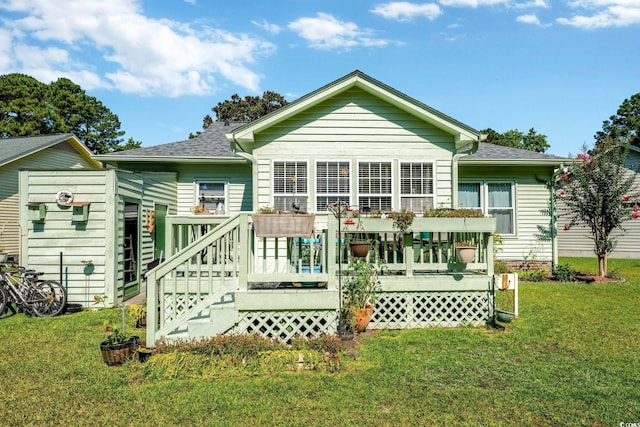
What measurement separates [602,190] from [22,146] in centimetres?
2005

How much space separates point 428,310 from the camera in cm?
612

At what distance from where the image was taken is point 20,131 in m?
28.9

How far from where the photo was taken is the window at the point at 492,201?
466 inches

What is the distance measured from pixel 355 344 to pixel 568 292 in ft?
21.2

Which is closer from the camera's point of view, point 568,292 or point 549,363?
point 549,363

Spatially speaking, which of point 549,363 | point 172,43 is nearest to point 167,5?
point 172,43

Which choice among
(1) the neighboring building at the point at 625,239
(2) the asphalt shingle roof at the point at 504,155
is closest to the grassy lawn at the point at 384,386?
(2) the asphalt shingle roof at the point at 504,155

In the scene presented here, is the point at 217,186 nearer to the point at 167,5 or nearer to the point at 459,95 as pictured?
the point at 167,5

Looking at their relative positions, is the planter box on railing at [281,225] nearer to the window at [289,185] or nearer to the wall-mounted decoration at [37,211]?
the window at [289,185]

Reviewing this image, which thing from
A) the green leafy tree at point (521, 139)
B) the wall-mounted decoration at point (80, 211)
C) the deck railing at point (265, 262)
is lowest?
the deck railing at point (265, 262)

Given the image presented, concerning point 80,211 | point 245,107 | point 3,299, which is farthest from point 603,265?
point 245,107

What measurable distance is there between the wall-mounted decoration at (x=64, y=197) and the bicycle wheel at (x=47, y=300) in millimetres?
1485

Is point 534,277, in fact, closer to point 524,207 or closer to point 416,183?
point 524,207

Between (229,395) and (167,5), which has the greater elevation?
(167,5)
